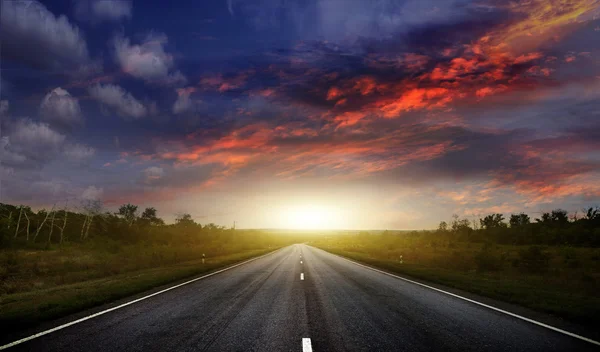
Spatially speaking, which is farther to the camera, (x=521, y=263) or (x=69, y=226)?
(x=69, y=226)

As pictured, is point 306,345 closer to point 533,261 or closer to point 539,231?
point 533,261

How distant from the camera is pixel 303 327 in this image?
6.10 meters

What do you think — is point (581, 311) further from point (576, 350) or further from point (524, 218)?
point (524, 218)

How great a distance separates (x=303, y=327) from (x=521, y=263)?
104 feet

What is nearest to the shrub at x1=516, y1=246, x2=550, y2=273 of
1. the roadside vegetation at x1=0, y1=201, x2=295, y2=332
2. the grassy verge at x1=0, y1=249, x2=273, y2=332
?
the roadside vegetation at x1=0, y1=201, x2=295, y2=332

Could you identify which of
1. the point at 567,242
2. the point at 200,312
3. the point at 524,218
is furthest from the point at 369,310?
the point at 524,218

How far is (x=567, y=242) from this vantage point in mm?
56031

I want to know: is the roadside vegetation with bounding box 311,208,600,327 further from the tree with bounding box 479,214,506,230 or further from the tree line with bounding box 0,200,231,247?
the tree line with bounding box 0,200,231,247

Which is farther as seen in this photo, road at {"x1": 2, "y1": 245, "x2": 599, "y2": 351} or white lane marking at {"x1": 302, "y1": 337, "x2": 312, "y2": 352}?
road at {"x1": 2, "y1": 245, "x2": 599, "y2": 351}

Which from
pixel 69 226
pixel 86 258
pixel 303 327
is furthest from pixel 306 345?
pixel 69 226

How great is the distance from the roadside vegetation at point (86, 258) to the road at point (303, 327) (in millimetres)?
2168

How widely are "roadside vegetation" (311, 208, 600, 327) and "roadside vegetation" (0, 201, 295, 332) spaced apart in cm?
1290

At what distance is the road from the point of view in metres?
5.07

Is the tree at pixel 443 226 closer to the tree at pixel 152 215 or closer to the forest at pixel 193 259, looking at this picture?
the forest at pixel 193 259
